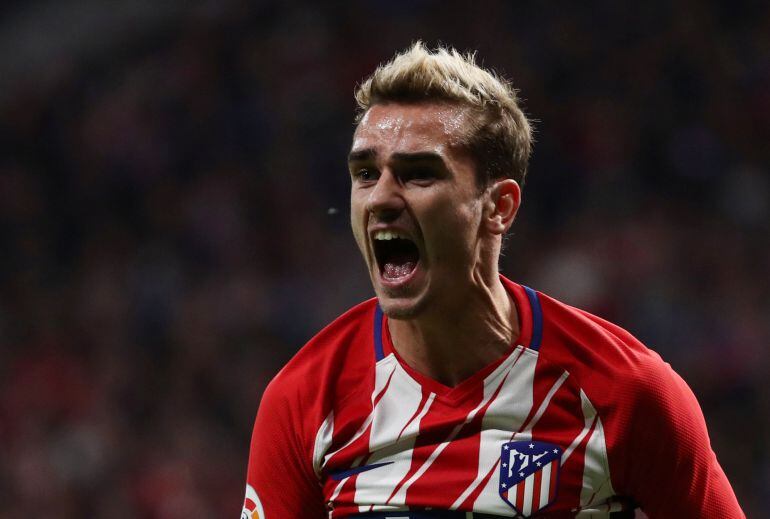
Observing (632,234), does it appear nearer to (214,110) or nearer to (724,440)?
(724,440)

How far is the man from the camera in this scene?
7.48 feet

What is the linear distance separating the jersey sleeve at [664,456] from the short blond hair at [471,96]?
0.51 meters

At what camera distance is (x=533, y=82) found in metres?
7.62

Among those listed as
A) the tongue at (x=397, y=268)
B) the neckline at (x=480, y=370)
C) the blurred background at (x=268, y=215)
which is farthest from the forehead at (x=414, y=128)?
the blurred background at (x=268, y=215)

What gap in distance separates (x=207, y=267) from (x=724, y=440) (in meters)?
3.16

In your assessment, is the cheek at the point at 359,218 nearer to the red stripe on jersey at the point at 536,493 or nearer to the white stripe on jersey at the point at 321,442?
the white stripe on jersey at the point at 321,442

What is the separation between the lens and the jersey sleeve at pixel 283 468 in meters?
2.39

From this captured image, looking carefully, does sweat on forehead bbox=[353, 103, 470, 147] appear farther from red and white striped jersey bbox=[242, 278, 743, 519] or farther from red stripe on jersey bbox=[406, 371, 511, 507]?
red stripe on jersey bbox=[406, 371, 511, 507]

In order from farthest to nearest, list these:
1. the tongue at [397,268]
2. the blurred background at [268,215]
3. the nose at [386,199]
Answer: the blurred background at [268,215] < the tongue at [397,268] < the nose at [386,199]

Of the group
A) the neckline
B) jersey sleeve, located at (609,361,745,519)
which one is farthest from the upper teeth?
jersey sleeve, located at (609,361,745,519)

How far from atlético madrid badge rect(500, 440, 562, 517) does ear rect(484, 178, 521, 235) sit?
45 centimetres

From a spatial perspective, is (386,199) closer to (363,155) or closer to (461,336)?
(363,155)

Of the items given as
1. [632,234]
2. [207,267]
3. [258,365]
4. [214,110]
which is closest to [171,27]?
[214,110]

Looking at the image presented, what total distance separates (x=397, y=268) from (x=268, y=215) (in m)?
5.11
